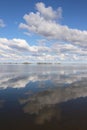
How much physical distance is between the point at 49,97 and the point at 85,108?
708 cm

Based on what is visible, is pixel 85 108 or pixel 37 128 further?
pixel 85 108

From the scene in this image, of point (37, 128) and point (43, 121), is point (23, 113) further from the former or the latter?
point (37, 128)

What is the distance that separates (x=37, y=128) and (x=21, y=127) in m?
1.15

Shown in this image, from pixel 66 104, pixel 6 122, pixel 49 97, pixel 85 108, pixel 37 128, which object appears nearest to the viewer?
pixel 37 128

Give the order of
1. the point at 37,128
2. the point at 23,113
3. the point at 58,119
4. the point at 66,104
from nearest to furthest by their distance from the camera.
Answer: the point at 37,128
the point at 58,119
the point at 23,113
the point at 66,104

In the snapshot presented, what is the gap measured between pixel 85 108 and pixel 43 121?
567 centimetres

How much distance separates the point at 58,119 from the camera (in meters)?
15.8

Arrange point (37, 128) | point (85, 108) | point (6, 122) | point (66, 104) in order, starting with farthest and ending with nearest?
point (66, 104), point (85, 108), point (6, 122), point (37, 128)

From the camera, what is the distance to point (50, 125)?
47.3 feet

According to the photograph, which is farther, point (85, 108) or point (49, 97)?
point (49, 97)

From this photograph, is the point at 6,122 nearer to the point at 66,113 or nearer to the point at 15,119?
the point at 15,119

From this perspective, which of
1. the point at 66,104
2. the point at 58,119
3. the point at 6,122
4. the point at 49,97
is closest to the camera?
the point at 6,122

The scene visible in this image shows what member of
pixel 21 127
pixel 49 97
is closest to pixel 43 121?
pixel 21 127

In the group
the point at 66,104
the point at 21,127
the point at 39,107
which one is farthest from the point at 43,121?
the point at 66,104
